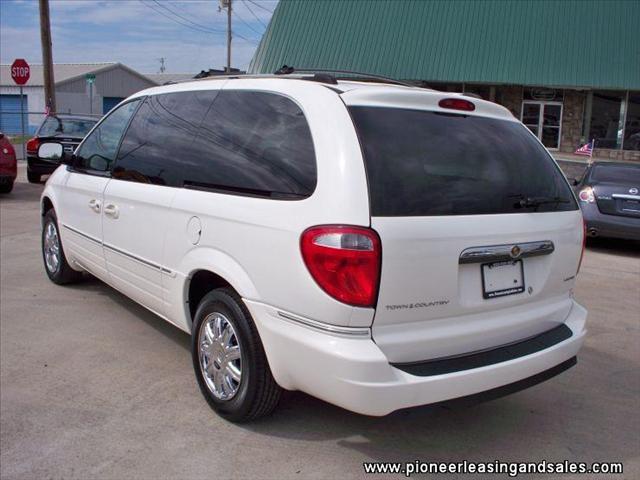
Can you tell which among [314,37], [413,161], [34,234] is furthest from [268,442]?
[314,37]

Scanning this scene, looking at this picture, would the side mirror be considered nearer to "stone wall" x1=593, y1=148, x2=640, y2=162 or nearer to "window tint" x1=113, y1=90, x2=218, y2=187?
"window tint" x1=113, y1=90, x2=218, y2=187

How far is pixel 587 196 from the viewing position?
9484 mm

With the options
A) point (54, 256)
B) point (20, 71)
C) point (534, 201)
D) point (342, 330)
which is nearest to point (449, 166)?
point (534, 201)

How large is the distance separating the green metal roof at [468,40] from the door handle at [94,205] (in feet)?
71.4

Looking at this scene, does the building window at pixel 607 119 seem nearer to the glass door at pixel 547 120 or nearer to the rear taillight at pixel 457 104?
the glass door at pixel 547 120

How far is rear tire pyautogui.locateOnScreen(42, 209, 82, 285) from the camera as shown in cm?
590

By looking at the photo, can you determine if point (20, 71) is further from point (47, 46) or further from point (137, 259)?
point (137, 259)

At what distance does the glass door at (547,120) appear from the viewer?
26078 millimetres

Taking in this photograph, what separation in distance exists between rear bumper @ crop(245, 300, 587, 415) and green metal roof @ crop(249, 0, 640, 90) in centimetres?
2335

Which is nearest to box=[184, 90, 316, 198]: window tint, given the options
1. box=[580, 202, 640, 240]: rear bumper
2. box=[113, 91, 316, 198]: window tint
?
box=[113, 91, 316, 198]: window tint

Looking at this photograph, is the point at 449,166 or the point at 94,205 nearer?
the point at 449,166

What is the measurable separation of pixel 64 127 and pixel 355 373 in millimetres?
13156

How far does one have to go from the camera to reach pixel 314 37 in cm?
2734

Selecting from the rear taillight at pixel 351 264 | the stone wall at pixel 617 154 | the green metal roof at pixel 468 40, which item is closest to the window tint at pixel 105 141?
the rear taillight at pixel 351 264
